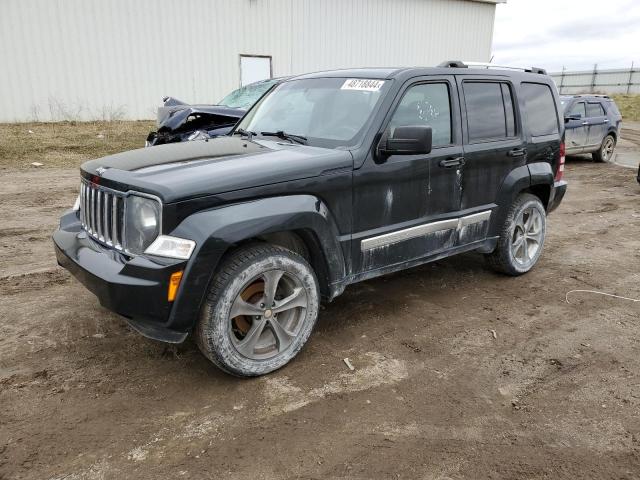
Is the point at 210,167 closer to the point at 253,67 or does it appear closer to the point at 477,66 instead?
the point at 477,66

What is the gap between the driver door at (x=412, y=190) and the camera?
3.65m

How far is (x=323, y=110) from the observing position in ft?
13.1

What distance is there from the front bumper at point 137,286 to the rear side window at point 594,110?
531 inches

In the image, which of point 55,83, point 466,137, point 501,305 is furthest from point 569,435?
point 55,83

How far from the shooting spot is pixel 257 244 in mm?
3186

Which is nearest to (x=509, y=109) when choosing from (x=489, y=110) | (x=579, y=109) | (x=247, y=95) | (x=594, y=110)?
(x=489, y=110)

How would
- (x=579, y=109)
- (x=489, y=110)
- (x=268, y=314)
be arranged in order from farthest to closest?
(x=579, y=109) < (x=489, y=110) < (x=268, y=314)

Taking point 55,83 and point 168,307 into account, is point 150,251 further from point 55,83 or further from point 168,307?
point 55,83

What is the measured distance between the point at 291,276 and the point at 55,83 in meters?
15.1

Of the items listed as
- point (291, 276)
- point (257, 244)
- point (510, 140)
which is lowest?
point (291, 276)

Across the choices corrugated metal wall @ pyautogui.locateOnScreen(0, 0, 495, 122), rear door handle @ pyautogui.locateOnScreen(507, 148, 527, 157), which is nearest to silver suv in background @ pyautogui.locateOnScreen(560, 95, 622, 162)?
rear door handle @ pyautogui.locateOnScreen(507, 148, 527, 157)

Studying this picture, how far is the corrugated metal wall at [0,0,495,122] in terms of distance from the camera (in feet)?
48.5

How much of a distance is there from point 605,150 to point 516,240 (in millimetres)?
10777

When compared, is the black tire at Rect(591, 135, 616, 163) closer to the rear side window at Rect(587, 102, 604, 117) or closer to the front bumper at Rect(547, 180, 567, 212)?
the rear side window at Rect(587, 102, 604, 117)
